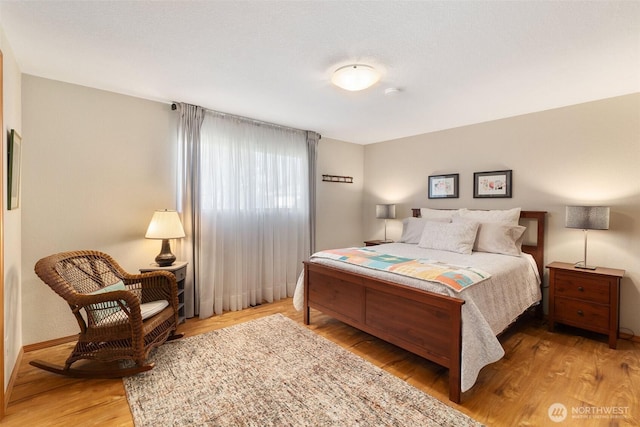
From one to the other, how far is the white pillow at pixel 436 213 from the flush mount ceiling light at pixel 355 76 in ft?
7.37

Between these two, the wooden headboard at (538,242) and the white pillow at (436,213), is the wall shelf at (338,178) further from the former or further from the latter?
the wooden headboard at (538,242)

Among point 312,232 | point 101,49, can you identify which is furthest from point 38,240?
point 312,232

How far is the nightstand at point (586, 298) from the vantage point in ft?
8.71

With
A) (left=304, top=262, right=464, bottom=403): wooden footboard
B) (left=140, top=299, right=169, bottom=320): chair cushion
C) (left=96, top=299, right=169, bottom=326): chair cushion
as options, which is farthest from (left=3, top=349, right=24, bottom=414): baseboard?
(left=304, top=262, right=464, bottom=403): wooden footboard

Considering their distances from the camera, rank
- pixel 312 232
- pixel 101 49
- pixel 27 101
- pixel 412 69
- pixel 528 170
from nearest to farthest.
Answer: pixel 101 49 → pixel 412 69 → pixel 27 101 → pixel 528 170 → pixel 312 232

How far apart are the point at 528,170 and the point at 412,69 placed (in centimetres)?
218

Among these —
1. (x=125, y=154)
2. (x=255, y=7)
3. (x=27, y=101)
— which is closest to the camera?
(x=255, y=7)

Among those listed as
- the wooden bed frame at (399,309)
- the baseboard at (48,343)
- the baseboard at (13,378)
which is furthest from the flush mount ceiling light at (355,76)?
the baseboard at (48,343)

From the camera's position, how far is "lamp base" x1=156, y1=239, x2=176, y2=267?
296 cm

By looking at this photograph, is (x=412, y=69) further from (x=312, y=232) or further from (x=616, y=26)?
(x=312, y=232)

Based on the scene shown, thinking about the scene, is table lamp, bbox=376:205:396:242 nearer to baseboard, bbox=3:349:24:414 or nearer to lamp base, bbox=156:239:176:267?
lamp base, bbox=156:239:176:267

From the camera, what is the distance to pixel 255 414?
182cm

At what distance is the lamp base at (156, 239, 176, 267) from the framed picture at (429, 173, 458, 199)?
3610mm

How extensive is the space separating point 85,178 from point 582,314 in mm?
5000
